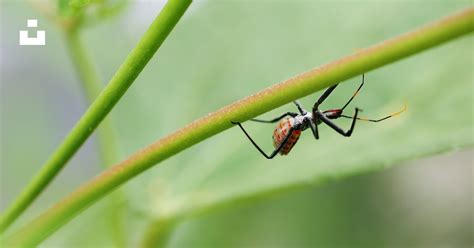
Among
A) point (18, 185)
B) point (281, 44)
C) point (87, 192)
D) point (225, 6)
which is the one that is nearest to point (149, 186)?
point (281, 44)

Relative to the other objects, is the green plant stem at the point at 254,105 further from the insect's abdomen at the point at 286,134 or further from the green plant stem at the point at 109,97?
the insect's abdomen at the point at 286,134

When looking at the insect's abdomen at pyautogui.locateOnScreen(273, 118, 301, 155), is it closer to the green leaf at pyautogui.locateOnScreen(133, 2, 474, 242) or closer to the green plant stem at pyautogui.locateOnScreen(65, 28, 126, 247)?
the green leaf at pyautogui.locateOnScreen(133, 2, 474, 242)

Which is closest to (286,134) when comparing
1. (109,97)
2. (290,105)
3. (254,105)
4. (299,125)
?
(299,125)

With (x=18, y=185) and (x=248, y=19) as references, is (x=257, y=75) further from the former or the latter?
(x=18, y=185)

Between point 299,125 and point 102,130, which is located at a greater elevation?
point 299,125

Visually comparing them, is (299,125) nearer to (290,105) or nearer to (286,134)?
(286,134)

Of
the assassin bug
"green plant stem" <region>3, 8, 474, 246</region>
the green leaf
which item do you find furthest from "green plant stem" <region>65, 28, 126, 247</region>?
"green plant stem" <region>3, 8, 474, 246</region>
